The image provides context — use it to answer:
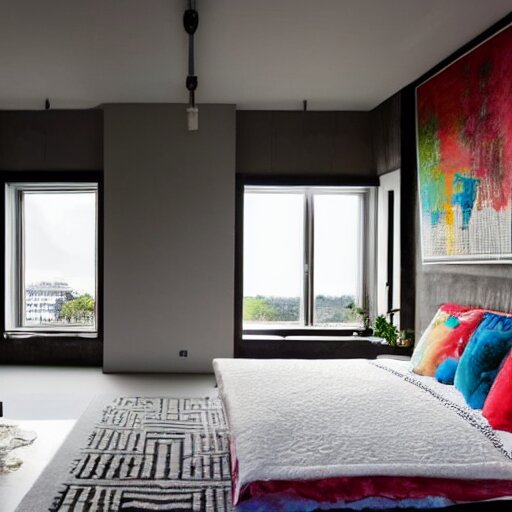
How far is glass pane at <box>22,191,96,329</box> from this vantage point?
19.6 feet

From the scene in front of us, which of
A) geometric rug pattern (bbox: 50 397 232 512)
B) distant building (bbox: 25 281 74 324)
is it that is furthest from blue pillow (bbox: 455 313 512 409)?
distant building (bbox: 25 281 74 324)

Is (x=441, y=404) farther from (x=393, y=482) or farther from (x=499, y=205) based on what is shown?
(x=499, y=205)

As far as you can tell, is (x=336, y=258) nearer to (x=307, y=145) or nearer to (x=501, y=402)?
(x=307, y=145)

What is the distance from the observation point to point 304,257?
5875 millimetres

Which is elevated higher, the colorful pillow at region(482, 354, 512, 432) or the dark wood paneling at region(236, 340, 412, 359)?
the colorful pillow at region(482, 354, 512, 432)

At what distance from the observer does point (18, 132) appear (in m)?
5.82

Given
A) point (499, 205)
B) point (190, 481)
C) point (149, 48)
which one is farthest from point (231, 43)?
point (190, 481)

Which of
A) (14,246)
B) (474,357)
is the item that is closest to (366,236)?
(474,357)

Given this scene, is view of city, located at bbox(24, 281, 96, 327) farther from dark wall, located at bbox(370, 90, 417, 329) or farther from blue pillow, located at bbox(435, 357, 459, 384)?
blue pillow, located at bbox(435, 357, 459, 384)

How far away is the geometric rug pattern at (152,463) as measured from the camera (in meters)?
2.61

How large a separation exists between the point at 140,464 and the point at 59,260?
3.49 metres

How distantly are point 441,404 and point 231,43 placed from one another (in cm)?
277

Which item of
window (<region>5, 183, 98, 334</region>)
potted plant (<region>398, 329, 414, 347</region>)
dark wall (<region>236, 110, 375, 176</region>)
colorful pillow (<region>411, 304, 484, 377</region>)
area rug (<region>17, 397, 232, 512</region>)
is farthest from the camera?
window (<region>5, 183, 98, 334</region>)

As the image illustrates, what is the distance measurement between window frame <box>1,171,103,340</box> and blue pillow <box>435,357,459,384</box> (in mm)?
3713
